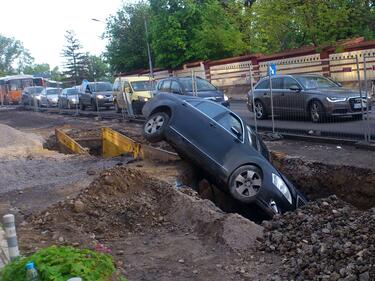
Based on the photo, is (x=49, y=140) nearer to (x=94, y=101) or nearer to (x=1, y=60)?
(x=94, y=101)

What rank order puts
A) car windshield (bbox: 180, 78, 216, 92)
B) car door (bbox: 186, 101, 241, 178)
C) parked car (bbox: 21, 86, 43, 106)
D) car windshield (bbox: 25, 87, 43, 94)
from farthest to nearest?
car windshield (bbox: 25, 87, 43, 94), parked car (bbox: 21, 86, 43, 106), car windshield (bbox: 180, 78, 216, 92), car door (bbox: 186, 101, 241, 178)

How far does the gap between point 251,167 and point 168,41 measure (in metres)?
33.8

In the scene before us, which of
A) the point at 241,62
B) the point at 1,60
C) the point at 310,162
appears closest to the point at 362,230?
the point at 310,162

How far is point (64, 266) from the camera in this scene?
3.97 meters

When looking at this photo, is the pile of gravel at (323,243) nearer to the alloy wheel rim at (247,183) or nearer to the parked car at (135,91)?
the alloy wheel rim at (247,183)

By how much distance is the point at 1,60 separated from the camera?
5472 inches

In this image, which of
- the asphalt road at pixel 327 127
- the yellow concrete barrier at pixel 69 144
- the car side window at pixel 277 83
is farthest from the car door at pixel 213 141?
the car side window at pixel 277 83

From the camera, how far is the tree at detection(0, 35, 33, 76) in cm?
13912

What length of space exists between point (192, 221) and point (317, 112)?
29.2 feet

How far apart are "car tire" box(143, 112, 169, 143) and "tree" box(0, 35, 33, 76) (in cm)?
13336

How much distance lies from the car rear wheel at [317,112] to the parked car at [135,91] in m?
8.65

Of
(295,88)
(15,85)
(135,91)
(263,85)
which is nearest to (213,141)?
(295,88)

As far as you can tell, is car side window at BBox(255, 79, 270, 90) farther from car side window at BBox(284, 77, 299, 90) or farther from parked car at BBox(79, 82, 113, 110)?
parked car at BBox(79, 82, 113, 110)

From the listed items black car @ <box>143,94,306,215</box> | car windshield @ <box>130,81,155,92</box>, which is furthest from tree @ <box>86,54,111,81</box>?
black car @ <box>143,94,306,215</box>
